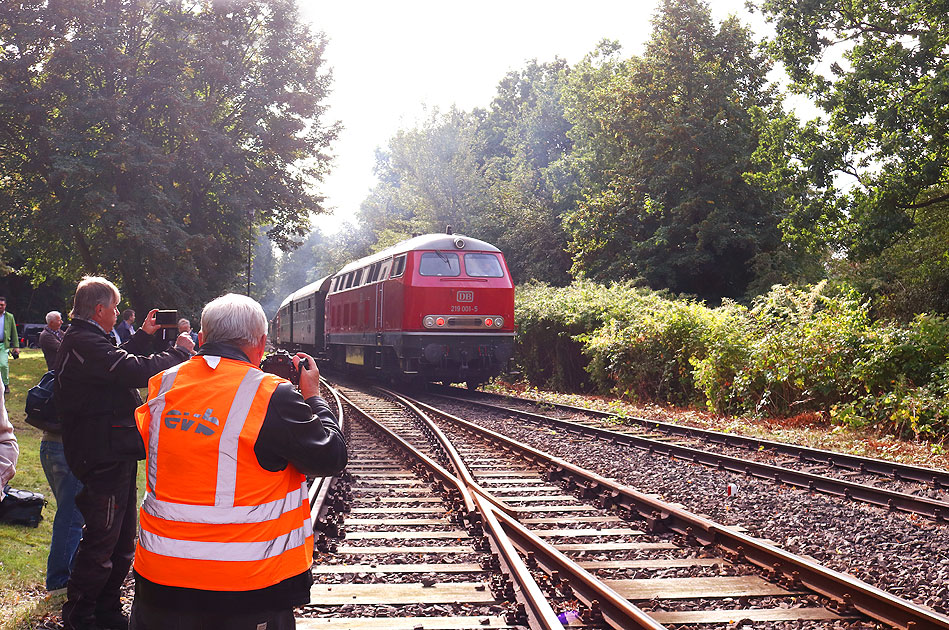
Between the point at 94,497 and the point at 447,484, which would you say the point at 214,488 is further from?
the point at 447,484

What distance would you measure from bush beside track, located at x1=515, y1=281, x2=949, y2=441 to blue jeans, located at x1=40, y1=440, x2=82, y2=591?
992 cm

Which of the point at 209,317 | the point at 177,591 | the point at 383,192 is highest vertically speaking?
the point at 383,192

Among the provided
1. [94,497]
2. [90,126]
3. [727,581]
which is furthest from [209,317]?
[90,126]

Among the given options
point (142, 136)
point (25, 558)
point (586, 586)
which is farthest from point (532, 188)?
point (586, 586)

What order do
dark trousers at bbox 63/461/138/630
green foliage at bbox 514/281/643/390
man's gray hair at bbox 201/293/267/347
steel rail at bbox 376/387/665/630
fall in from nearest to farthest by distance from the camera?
man's gray hair at bbox 201/293/267/347, dark trousers at bbox 63/461/138/630, steel rail at bbox 376/387/665/630, green foliage at bbox 514/281/643/390

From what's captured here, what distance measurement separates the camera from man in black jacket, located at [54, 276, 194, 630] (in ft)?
13.5

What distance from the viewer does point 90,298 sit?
4180mm

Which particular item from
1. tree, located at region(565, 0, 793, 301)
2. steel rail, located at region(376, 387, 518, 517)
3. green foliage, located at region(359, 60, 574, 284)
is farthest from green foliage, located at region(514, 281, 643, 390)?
green foliage, located at region(359, 60, 574, 284)

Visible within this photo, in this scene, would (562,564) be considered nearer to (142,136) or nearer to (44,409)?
(44,409)

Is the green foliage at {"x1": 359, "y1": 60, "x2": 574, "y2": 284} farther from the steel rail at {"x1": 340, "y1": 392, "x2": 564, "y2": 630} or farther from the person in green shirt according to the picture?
the steel rail at {"x1": 340, "y1": 392, "x2": 564, "y2": 630}

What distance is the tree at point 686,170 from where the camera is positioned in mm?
28266

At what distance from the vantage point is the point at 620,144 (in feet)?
113

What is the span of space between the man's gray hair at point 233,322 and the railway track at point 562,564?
7.02ft

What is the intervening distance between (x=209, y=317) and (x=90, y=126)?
928 inches
